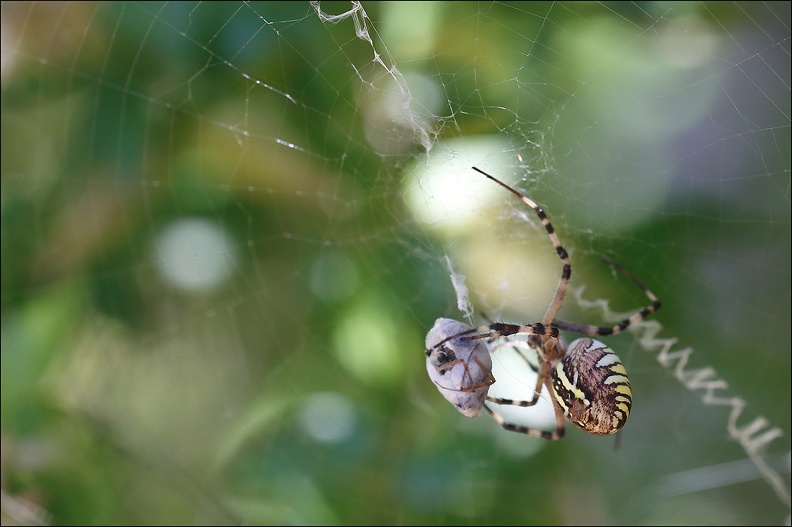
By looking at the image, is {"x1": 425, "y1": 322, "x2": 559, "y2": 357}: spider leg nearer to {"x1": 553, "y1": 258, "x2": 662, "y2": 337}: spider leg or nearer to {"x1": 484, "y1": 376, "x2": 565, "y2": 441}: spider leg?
{"x1": 553, "y1": 258, "x2": 662, "y2": 337}: spider leg

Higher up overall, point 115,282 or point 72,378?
point 115,282

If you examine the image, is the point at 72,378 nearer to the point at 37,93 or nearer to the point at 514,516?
the point at 37,93

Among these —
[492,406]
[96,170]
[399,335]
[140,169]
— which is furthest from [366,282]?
[96,170]

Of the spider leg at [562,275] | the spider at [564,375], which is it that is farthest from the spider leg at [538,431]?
the spider leg at [562,275]

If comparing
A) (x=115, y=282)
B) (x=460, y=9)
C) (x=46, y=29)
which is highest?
(x=460, y=9)

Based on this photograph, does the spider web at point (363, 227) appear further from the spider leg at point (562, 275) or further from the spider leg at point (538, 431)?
the spider leg at point (562, 275)

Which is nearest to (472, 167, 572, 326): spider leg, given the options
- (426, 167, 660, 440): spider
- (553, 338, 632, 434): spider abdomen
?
(426, 167, 660, 440): spider
